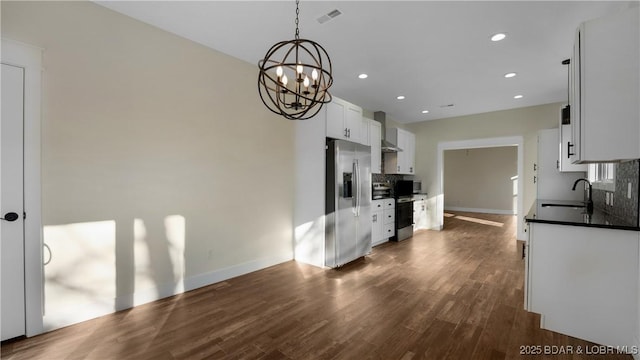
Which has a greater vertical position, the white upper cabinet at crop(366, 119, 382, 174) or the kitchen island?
the white upper cabinet at crop(366, 119, 382, 174)

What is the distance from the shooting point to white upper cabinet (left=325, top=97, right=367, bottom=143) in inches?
164

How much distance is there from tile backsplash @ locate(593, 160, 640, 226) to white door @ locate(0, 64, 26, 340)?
189 inches

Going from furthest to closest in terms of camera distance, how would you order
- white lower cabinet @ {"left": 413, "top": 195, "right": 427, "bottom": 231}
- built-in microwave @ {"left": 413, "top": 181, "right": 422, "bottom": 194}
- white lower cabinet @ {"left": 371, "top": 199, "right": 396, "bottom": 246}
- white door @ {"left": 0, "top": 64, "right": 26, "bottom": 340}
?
built-in microwave @ {"left": 413, "top": 181, "right": 422, "bottom": 194} → white lower cabinet @ {"left": 413, "top": 195, "right": 427, "bottom": 231} → white lower cabinet @ {"left": 371, "top": 199, "right": 396, "bottom": 246} → white door @ {"left": 0, "top": 64, "right": 26, "bottom": 340}

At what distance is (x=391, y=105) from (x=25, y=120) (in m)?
5.56

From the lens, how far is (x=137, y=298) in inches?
112

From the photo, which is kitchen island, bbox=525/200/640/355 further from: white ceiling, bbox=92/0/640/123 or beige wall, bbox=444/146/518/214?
beige wall, bbox=444/146/518/214

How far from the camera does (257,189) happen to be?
3939 mm

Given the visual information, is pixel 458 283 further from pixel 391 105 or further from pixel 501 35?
pixel 391 105

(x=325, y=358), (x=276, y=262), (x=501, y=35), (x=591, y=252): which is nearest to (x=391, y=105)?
(x=501, y=35)

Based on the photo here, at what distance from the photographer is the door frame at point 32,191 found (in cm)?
227

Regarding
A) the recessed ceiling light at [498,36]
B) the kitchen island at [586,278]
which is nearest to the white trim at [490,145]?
the recessed ceiling light at [498,36]

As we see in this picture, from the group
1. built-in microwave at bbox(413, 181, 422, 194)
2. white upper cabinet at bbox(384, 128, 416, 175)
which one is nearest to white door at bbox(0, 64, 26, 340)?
white upper cabinet at bbox(384, 128, 416, 175)

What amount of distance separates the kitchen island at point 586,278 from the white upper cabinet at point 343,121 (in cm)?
268

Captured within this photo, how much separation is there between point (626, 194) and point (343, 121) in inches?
127
